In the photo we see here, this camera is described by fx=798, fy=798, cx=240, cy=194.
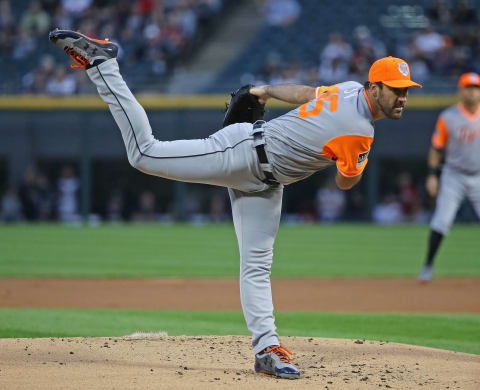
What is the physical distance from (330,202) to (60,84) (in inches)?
251

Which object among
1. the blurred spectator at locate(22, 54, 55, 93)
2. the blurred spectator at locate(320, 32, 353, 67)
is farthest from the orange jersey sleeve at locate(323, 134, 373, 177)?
the blurred spectator at locate(22, 54, 55, 93)

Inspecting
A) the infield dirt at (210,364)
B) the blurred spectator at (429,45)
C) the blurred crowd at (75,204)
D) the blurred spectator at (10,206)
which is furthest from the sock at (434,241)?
the blurred spectator at (10,206)

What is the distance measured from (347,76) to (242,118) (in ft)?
41.3

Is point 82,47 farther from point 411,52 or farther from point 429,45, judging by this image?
point 429,45

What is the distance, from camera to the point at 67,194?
1725 cm

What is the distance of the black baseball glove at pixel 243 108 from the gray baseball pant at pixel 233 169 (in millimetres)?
187

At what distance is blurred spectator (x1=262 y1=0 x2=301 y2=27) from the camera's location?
1899 cm

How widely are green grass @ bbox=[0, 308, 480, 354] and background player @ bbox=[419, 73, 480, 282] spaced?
175cm

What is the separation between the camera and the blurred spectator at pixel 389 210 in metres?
17.2

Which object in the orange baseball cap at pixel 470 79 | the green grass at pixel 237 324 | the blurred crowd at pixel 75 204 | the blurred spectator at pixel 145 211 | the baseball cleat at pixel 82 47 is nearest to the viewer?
the baseball cleat at pixel 82 47

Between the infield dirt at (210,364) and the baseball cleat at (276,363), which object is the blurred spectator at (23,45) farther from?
the baseball cleat at (276,363)

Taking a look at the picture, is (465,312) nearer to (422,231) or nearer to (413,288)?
(413,288)

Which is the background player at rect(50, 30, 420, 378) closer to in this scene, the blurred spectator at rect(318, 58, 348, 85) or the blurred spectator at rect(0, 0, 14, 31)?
the blurred spectator at rect(318, 58, 348, 85)

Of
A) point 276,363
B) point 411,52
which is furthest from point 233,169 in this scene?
point 411,52
